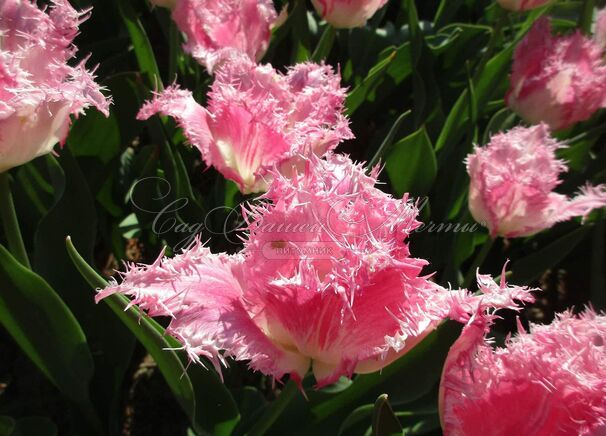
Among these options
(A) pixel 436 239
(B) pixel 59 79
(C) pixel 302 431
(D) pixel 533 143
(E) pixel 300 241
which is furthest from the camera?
(A) pixel 436 239

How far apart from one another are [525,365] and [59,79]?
542mm

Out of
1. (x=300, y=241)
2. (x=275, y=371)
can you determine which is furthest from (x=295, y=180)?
(x=275, y=371)

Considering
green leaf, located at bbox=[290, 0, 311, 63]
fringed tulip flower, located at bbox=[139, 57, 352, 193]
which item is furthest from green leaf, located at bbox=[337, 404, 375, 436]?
green leaf, located at bbox=[290, 0, 311, 63]

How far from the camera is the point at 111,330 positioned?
0.94 meters

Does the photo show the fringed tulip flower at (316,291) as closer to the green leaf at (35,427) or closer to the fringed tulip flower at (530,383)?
the fringed tulip flower at (530,383)

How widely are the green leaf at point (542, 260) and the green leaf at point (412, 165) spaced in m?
0.22

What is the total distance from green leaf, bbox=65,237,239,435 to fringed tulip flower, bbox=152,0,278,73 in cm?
42

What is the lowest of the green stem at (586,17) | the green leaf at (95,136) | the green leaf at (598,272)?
the green leaf at (598,272)

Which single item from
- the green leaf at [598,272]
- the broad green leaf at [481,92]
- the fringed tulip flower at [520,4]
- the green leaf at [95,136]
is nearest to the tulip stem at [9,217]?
the green leaf at [95,136]

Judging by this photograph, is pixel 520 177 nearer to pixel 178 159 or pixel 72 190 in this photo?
pixel 178 159

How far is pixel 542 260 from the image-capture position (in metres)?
1.13

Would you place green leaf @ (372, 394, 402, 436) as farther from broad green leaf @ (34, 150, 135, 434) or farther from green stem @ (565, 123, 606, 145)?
green stem @ (565, 123, 606, 145)

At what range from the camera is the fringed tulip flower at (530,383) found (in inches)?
20.0

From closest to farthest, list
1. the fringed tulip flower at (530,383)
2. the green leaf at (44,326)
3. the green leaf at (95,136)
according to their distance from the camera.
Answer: the fringed tulip flower at (530,383)
the green leaf at (44,326)
the green leaf at (95,136)
